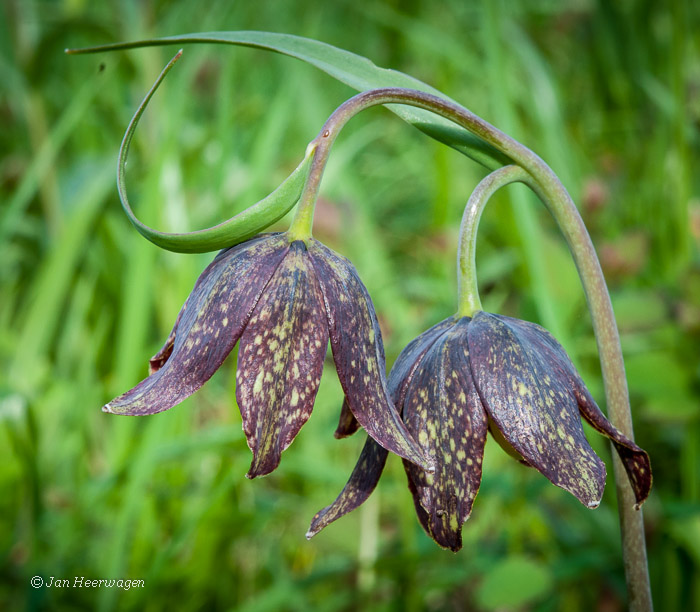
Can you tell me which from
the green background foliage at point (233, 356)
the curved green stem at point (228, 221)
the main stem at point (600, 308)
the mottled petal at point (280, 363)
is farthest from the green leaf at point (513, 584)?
the curved green stem at point (228, 221)

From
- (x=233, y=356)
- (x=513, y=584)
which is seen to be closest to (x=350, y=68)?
(x=513, y=584)

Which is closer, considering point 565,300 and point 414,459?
point 414,459

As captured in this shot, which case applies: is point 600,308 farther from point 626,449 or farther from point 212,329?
point 212,329

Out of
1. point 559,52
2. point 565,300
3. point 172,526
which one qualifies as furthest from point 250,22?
point 172,526

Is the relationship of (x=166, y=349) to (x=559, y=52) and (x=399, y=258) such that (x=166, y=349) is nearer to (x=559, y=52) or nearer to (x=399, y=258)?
(x=399, y=258)

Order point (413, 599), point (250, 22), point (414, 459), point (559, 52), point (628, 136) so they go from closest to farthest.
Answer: point (414, 459) < point (413, 599) < point (628, 136) < point (559, 52) < point (250, 22)

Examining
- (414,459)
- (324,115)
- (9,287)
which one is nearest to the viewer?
(414,459)

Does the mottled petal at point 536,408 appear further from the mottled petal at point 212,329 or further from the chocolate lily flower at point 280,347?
the mottled petal at point 212,329
